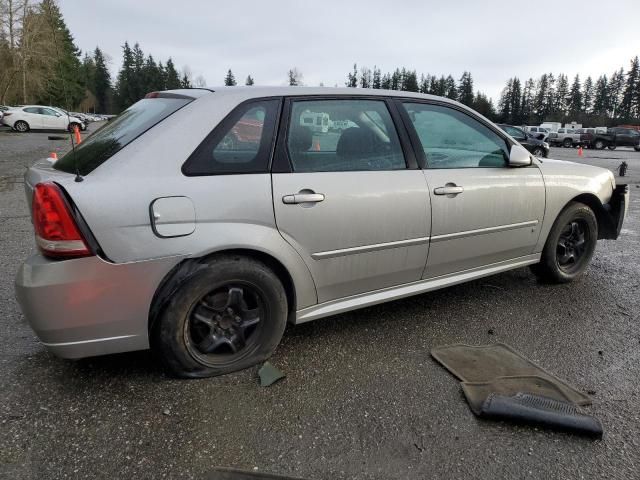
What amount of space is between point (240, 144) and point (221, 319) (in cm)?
99

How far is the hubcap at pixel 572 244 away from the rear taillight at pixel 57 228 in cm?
381

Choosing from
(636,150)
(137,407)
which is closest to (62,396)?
(137,407)

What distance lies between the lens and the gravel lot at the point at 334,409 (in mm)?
2012

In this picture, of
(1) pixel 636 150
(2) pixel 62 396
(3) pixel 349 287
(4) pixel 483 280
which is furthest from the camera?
(1) pixel 636 150

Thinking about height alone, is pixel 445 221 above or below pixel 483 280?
above

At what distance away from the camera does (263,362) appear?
9.17ft

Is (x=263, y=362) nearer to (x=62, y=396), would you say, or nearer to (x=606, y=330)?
(x=62, y=396)

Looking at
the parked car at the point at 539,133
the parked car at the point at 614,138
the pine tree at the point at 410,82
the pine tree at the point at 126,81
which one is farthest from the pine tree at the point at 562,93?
the pine tree at the point at 126,81

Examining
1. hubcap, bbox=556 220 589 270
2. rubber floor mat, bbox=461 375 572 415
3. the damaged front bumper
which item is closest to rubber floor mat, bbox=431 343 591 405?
rubber floor mat, bbox=461 375 572 415

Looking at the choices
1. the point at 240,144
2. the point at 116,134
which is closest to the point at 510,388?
the point at 240,144

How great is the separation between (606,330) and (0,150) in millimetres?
19477

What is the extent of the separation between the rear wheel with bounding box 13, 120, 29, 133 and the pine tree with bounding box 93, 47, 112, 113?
268ft

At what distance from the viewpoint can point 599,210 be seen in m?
4.30

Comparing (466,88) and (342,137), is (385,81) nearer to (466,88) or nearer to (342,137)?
(466,88)
